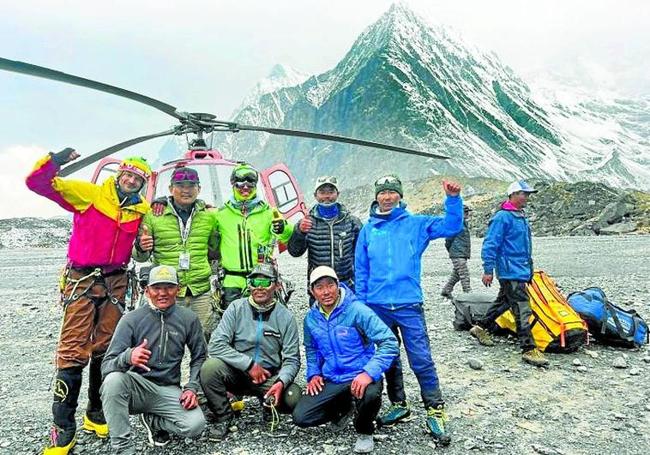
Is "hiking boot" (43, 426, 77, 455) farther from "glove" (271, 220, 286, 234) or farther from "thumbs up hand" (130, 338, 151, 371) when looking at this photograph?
"glove" (271, 220, 286, 234)

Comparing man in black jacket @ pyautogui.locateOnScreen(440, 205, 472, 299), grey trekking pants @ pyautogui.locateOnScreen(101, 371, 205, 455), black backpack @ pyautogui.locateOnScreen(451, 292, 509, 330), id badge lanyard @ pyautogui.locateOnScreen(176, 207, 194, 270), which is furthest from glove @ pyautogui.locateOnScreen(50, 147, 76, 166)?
man in black jacket @ pyautogui.locateOnScreen(440, 205, 472, 299)

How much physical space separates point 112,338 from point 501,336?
5.47 meters

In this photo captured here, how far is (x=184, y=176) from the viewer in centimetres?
507

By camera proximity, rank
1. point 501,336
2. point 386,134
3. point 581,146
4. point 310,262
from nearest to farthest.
→ point 310,262 → point 501,336 → point 386,134 → point 581,146

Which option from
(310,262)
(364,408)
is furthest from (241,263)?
(364,408)

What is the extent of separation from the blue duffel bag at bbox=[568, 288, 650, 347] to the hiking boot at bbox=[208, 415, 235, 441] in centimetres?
489

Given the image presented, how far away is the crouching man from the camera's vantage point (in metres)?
3.97

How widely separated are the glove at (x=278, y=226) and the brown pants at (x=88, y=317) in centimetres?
160

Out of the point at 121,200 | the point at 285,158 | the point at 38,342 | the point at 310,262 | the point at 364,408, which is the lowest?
the point at 38,342

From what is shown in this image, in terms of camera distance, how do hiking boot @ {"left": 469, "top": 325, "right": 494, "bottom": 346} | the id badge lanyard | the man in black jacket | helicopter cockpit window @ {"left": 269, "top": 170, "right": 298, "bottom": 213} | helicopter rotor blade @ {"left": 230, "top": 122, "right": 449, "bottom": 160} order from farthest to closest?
the man in black jacket < helicopter cockpit window @ {"left": 269, "top": 170, "right": 298, "bottom": 213} < helicopter rotor blade @ {"left": 230, "top": 122, "right": 449, "bottom": 160} < hiking boot @ {"left": 469, "top": 325, "right": 494, "bottom": 346} < the id badge lanyard

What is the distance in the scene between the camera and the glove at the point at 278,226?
536 cm

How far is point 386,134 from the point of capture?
4688 inches

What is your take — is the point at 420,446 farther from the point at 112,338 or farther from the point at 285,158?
the point at 285,158

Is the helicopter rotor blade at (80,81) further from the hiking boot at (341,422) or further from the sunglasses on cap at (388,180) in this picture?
the hiking boot at (341,422)
